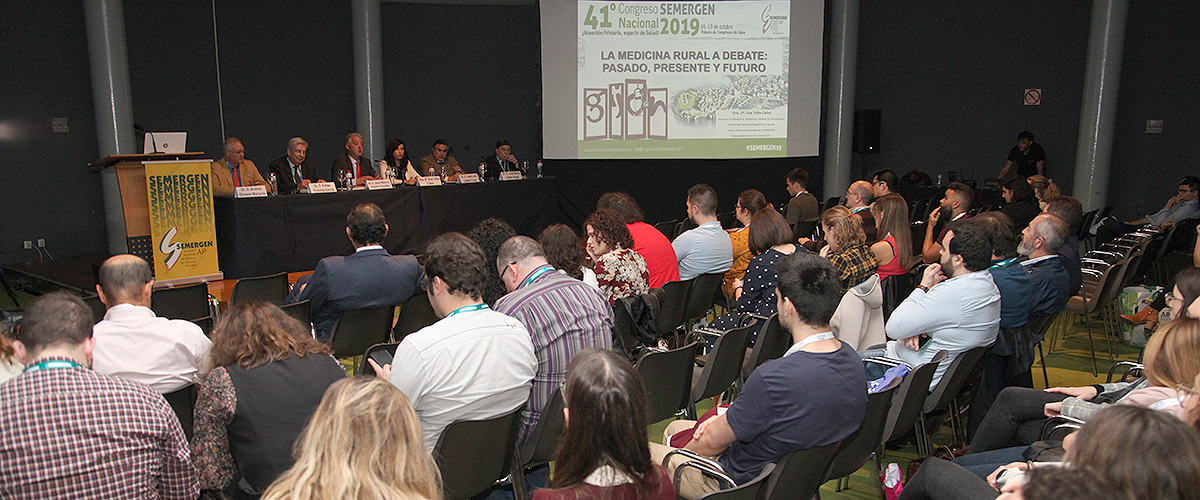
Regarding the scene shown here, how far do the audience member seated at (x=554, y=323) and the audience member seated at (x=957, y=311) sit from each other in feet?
4.54

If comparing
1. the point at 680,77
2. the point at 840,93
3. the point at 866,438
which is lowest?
the point at 866,438

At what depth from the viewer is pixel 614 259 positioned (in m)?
4.14

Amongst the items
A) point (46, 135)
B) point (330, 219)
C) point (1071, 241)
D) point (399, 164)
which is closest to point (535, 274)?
point (1071, 241)

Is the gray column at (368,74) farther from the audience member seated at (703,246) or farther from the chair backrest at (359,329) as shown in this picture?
the chair backrest at (359,329)

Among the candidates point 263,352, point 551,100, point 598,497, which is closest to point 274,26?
point 551,100

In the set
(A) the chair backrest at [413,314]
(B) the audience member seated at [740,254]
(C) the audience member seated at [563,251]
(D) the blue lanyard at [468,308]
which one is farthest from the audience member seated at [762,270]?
(D) the blue lanyard at [468,308]

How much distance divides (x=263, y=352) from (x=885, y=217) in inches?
153

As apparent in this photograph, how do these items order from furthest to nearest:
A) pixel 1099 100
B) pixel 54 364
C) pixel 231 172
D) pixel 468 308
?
pixel 1099 100
pixel 231 172
pixel 468 308
pixel 54 364

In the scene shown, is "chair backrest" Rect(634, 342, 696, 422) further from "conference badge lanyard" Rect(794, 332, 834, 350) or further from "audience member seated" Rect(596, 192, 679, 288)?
"audience member seated" Rect(596, 192, 679, 288)

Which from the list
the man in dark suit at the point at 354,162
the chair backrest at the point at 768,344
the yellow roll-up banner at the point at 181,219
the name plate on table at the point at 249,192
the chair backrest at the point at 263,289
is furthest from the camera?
the man in dark suit at the point at 354,162

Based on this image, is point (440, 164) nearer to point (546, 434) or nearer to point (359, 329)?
point (359, 329)

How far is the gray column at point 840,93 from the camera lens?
10.4 meters

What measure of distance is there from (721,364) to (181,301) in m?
2.91

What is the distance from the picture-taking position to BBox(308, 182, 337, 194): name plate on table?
7254mm
